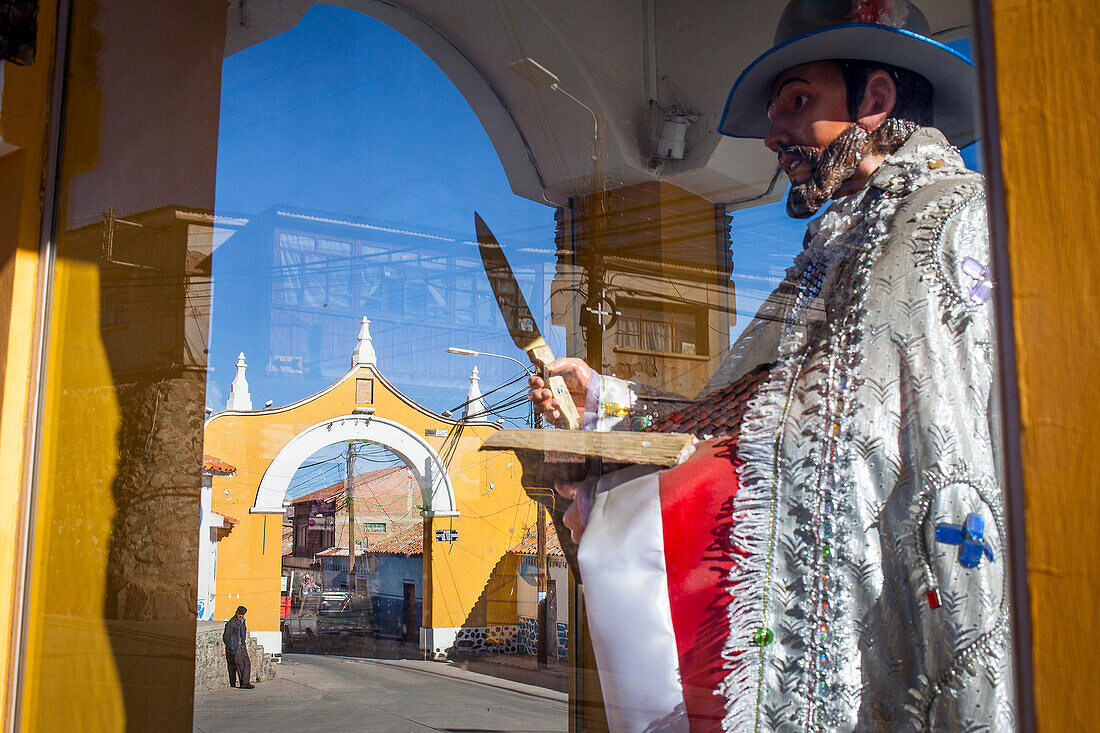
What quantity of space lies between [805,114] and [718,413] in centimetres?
51

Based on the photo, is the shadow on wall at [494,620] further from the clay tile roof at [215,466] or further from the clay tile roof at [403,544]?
the clay tile roof at [215,466]

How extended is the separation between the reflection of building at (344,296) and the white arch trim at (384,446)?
0.13 meters

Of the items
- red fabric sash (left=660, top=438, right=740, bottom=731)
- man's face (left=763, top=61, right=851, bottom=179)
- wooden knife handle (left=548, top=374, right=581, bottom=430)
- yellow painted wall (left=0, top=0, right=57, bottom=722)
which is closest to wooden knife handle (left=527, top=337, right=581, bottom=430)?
wooden knife handle (left=548, top=374, right=581, bottom=430)

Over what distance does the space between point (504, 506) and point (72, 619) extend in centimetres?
114

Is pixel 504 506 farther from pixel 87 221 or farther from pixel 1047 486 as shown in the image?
pixel 1047 486

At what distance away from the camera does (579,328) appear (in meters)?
2.24

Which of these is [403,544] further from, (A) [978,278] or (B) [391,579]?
(A) [978,278]

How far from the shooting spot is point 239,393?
2449 millimetres

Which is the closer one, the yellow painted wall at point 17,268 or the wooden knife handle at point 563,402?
the wooden knife handle at point 563,402

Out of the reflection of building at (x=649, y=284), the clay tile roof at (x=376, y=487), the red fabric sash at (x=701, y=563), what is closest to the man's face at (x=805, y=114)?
the reflection of building at (x=649, y=284)

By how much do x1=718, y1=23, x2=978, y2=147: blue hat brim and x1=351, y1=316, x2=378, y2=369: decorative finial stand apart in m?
1.23

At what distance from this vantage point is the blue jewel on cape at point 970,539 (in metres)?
1.04

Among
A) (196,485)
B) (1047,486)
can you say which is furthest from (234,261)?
(1047,486)

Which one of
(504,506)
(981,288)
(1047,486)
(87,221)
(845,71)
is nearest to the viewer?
(1047,486)
